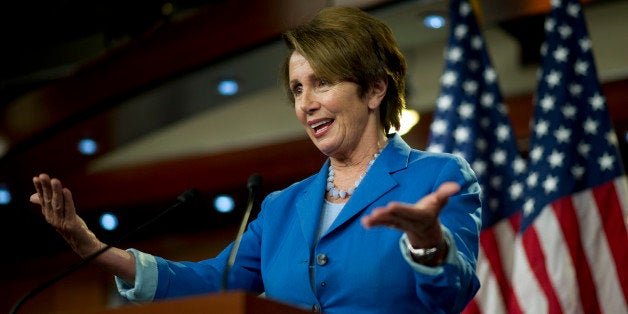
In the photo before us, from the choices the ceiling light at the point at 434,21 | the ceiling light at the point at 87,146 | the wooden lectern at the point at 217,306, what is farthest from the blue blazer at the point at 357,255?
the ceiling light at the point at 87,146

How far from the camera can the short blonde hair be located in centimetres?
200

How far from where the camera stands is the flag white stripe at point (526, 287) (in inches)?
130

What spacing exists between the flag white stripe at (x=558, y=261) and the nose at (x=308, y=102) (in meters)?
1.66

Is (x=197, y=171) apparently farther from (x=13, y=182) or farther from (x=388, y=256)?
(x=388, y=256)

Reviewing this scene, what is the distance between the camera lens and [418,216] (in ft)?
4.90

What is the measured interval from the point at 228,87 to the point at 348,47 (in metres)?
3.89

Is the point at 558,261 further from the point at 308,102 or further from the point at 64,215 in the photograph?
the point at 64,215

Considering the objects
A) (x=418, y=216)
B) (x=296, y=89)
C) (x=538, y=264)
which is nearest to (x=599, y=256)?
(x=538, y=264)

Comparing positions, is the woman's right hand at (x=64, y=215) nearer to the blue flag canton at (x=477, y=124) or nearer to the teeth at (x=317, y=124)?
the teeth at (x=317, y=124)

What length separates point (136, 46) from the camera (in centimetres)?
559

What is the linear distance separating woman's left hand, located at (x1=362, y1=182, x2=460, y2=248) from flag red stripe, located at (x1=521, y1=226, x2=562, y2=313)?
6.08ft

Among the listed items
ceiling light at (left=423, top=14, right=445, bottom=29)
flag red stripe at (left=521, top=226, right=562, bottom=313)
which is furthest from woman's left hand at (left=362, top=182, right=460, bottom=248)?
ceiling light at (left=423, top=14, right=445, bottom=29)

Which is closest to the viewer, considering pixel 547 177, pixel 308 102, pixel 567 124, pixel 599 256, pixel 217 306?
pixel 217 306

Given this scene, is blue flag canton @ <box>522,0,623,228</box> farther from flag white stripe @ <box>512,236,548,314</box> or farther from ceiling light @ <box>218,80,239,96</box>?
ceiling light @ <box>218,80,239,96</box>
